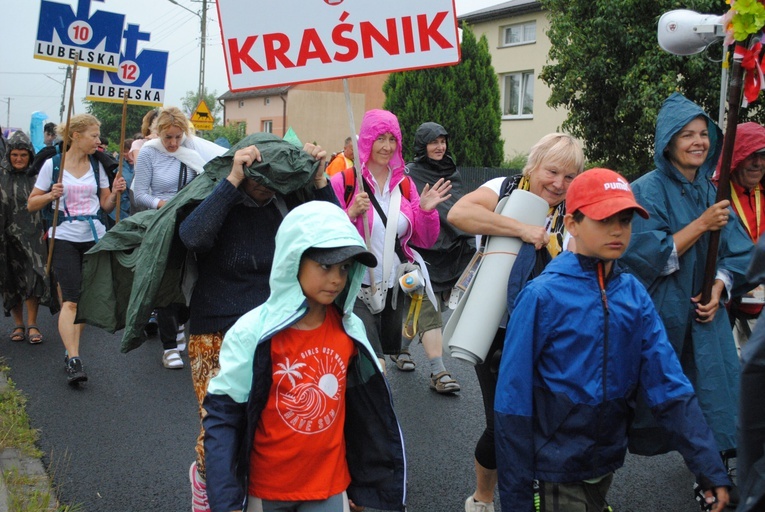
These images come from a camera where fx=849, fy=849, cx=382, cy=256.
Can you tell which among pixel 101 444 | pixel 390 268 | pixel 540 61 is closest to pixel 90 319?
pixel 101 444

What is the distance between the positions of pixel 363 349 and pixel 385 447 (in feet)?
1.17

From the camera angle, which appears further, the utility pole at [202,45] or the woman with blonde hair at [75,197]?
the utility pole at [202,45]

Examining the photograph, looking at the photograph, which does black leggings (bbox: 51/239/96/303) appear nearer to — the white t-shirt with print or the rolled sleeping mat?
the white t-shirt with print

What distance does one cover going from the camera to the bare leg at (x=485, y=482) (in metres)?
3.89

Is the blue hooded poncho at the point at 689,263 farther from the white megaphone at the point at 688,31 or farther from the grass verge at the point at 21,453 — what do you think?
the grass verge at the point at 21,453

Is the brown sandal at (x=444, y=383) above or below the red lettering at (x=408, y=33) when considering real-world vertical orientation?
below

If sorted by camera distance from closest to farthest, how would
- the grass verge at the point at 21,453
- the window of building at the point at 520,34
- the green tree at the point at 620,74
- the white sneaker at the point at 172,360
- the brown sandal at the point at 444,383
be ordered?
1. the grass verge at the point at 21,453
2. the brown sandal at the point at 444,383
3. the white sneaker at the point at 172,360
4. the green tree at the point at 620,74
5. the window of building at the point at 520,34

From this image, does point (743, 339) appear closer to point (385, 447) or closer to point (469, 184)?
point (385, 447)

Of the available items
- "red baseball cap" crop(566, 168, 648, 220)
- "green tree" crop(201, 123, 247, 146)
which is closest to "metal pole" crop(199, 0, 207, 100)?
"green tree" crop(201, 123, 247, 146)

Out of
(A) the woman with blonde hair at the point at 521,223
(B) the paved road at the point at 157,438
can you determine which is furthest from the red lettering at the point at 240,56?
(B) the paved road at the point at 157,438

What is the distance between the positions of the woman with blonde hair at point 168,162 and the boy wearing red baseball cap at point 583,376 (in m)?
4.37

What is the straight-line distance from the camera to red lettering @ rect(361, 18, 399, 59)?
4.21m

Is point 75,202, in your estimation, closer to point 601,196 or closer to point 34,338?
point 34,338

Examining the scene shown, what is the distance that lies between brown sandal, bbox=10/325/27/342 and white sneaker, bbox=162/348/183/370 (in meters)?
1.85
